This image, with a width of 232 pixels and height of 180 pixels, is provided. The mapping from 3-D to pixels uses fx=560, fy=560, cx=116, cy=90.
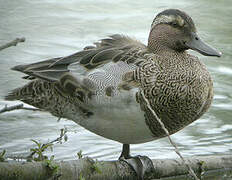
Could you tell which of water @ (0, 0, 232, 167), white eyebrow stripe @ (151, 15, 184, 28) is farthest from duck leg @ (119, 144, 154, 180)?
white eyebrow stripe @ (151, 15, 184, 28)

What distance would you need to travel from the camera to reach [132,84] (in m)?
4.11

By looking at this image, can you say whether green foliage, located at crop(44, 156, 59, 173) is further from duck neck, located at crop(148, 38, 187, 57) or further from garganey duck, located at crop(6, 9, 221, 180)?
duck neck, located at crop(148, 38, 187, 57)

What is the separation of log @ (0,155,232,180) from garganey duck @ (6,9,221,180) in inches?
7.0

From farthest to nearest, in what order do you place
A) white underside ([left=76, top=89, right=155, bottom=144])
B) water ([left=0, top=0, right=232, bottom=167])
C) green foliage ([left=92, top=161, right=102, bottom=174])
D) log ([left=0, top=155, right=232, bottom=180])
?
1. water ([left=0, top=0, right=232, bottom=167])
2. white underside ([left=76, top=89, right=155, bottom=144])
3. green foliage ([left=92, top=161, right=102, bottom=174])
4. log ([left=0, top=155, right=232, bottom=180])

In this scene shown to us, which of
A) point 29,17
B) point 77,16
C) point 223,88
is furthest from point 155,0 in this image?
point 223,88

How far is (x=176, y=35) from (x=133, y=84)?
22.7 inches

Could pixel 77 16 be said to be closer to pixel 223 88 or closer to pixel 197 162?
pixel 223 88

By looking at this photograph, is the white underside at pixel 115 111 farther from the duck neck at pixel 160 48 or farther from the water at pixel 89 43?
the water at pixel 89 43

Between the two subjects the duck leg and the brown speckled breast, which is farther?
the duck leg

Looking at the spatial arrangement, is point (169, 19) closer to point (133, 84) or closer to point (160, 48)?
point (160, 48)

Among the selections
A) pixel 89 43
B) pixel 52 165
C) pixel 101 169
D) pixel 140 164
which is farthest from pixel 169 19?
pixel 89 43

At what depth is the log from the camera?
3.39m

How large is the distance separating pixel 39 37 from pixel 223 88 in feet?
9.80

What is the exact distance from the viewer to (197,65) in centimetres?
434
